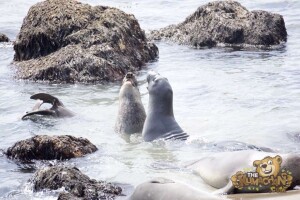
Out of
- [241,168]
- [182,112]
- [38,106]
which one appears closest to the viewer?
[241,168]

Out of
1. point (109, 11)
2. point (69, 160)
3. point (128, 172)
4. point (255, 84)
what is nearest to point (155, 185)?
point (128, 172)

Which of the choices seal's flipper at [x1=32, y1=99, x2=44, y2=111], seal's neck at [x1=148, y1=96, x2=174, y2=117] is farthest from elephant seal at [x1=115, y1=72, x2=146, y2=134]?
seal's flipper at [x1=32, y1=99, x2=44, y2=111]

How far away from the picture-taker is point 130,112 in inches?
340

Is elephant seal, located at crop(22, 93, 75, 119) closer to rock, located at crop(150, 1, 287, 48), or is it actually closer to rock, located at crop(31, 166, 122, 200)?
rock, located at crop(31, 166, 122, 200)

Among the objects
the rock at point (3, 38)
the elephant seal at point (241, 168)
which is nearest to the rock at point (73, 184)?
the elephant seal at point (241, 168)

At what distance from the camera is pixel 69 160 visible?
7.36 m

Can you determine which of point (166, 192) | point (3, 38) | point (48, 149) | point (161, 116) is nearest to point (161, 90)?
point (161, 116)

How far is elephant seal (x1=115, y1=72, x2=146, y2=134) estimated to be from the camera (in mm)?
8523

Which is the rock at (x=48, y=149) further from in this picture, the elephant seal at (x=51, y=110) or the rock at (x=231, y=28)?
the rock at (x=231, y=28)

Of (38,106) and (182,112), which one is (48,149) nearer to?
(38,106)

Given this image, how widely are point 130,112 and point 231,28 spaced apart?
6.69 m

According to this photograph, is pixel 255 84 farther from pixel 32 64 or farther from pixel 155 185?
pixel 155 185

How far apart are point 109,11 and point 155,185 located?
8.59m

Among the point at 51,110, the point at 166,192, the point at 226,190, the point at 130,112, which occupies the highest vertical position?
the point at 166,192
